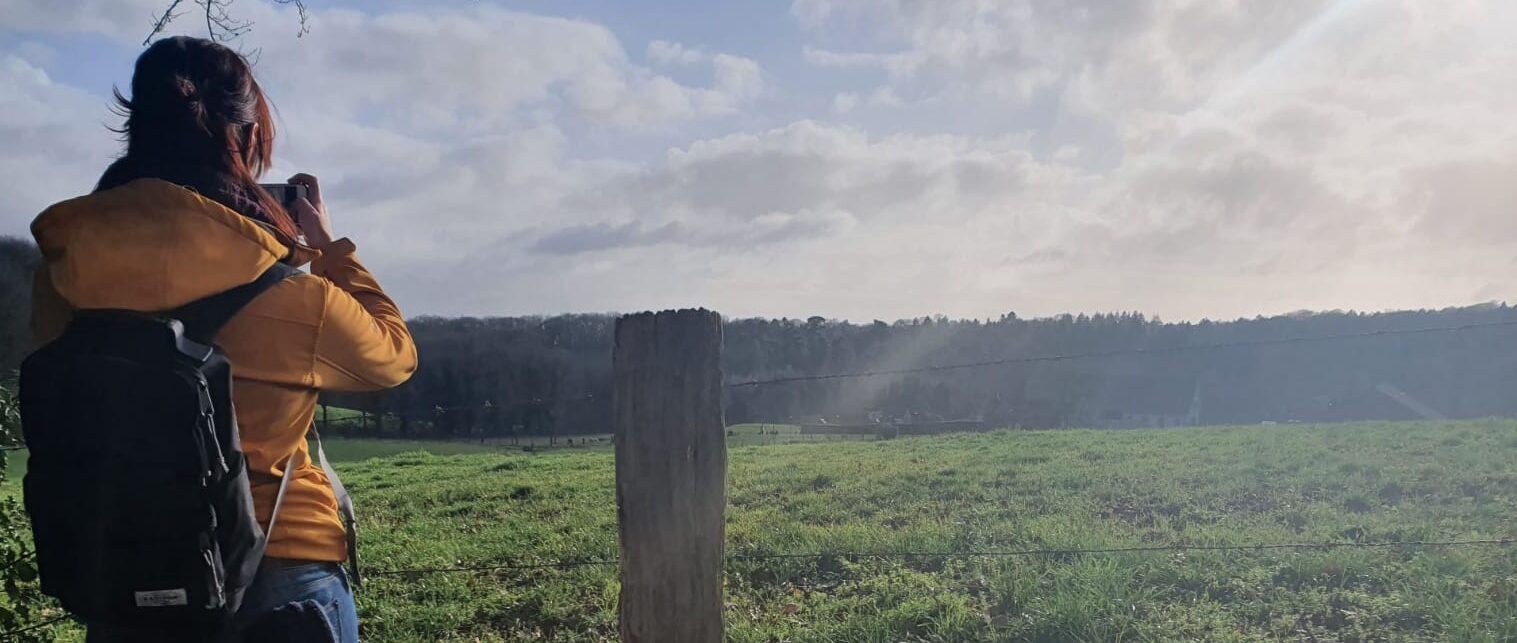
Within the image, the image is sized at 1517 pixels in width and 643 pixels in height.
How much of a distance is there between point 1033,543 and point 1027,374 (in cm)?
4143

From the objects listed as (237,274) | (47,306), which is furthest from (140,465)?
(47,306)

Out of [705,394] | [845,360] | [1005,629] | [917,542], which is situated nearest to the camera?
[705,394]

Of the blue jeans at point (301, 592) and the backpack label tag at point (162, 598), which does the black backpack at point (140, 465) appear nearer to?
the backpack label tag at point (162, 598)

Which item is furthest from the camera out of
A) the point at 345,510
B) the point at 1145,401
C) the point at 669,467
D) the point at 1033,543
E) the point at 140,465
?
the point at 1145,401

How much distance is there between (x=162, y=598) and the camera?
1.75 m

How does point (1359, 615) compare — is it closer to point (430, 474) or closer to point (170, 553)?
point (170, 553)

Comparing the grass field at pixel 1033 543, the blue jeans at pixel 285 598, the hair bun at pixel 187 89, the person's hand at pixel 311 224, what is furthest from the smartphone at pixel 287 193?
the grass field at pixel 1033 543

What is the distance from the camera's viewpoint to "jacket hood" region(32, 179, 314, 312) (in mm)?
1707

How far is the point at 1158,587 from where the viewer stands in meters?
5.94

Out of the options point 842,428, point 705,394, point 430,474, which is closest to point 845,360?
point 842,428

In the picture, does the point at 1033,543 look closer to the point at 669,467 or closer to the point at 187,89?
the point at 669,467

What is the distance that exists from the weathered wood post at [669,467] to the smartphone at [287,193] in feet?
3.04

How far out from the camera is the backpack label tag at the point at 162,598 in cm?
174

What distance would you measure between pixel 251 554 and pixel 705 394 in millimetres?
1277
